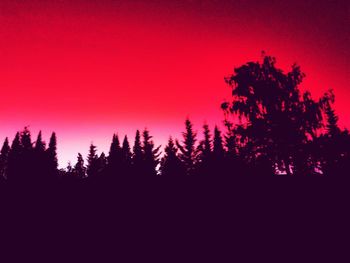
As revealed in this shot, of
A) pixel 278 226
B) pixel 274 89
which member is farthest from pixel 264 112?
pixel 278 226

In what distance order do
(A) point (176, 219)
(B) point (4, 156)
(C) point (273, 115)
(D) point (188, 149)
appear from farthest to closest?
1. (B) point (4, 156)
2. (D) point (188, 149)
3. (C) point (273, 115)
4. (A) point (176, 219)

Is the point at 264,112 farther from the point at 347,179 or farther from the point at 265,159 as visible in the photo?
the point at 347,179

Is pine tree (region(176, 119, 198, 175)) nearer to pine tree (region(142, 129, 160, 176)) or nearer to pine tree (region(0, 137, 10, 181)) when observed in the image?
pine tree (region(142, 129, 160, 176))

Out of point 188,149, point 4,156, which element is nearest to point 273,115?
point 188,149

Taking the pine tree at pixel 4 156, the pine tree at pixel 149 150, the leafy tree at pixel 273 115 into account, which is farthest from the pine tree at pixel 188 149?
the pine tree at pixel 4 156

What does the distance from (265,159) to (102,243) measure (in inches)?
650

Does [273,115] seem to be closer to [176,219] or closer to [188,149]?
[176,219]

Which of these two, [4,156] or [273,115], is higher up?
[4,156]

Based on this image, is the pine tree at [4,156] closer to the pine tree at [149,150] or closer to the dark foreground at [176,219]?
the pine tree at [149,150]

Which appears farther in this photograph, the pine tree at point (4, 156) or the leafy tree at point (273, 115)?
the pine tree at point (4, 156)

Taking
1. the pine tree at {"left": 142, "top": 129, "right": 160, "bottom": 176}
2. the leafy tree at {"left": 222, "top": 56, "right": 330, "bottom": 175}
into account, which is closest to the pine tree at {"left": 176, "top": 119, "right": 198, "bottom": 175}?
the pine tree at {"left": 142, "top": 129, "right": 160, "bottom": 176}

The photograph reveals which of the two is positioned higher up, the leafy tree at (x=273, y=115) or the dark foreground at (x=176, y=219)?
the leafy tree at (x=273, y=115)

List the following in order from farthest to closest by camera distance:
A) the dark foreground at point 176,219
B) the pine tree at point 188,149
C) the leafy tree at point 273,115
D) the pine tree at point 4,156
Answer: the pine tree at point 4,156, the pine tree at point 188,149, the leafy tree at point 273,115, the dark foreground at point 176,219

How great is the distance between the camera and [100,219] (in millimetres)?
10102
